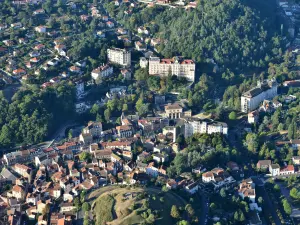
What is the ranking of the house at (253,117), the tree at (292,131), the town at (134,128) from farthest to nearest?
1. the house at (253,117)
2. the tree at (292,131)
3. the town at (134,128)

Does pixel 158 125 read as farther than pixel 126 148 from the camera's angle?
Yes

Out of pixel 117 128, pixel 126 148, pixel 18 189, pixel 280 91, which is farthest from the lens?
pixel 280 91

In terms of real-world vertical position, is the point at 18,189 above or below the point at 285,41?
below

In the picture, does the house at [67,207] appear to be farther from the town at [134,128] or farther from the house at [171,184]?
the house at [171,184]

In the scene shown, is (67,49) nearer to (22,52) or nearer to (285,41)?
(22,52)

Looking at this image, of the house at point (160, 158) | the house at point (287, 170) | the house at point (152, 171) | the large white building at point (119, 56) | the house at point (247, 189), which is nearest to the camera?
the house at point (247, 189)

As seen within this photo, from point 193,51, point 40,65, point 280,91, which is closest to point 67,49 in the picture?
point 40,65

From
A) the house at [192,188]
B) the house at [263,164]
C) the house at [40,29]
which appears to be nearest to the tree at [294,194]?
the house at [263,164]
